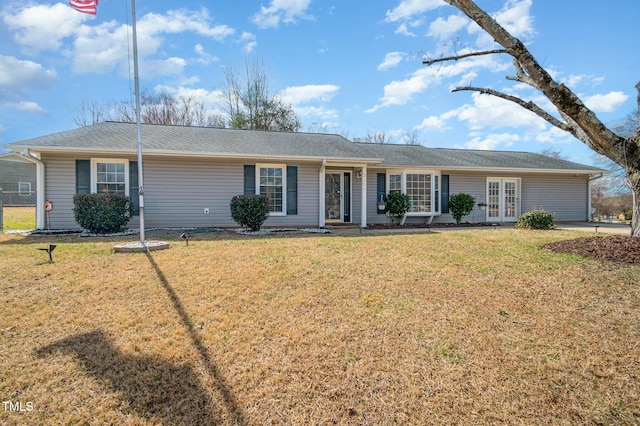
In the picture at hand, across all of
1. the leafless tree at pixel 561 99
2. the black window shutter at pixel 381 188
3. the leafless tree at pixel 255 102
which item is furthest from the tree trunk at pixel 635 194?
the leafless tree at pixel 255 102

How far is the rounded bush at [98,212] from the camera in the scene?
8.90 metres

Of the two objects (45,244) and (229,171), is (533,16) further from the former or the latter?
(45,244)

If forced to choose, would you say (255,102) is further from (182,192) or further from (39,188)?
(39,188)

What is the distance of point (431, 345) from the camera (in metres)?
2.97

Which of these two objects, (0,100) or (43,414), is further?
(0,100)

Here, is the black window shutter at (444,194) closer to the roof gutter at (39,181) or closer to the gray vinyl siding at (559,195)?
the gray vinyl siding at (559,195)

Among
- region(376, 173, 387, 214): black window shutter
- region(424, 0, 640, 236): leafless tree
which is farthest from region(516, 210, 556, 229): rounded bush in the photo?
region(376, 173, 387, 214): black window shutter

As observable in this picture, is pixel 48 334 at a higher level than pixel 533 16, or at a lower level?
lower

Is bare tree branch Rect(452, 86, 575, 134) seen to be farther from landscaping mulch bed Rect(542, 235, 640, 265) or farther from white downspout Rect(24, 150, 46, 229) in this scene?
white downspout Rect(24, 150, 46, 229)

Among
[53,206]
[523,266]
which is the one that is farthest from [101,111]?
[523,266]

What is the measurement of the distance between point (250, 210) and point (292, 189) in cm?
213

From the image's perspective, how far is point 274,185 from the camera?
11.2 metres

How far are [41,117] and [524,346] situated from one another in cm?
2570

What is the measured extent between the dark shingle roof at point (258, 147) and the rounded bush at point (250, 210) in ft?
5.27
